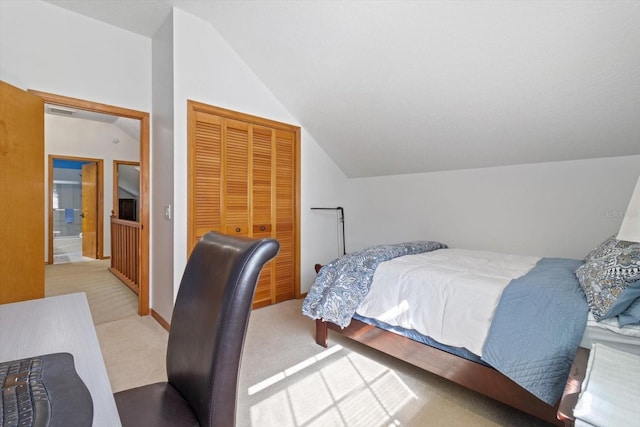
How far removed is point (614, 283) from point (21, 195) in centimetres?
364

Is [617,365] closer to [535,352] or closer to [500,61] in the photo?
[535,352]

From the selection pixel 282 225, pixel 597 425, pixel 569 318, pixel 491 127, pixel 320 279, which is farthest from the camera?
pixel 282 225

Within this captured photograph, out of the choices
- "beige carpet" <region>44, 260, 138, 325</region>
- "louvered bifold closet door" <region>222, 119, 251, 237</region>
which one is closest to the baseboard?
"beige carpet" <region>44, 260, 138, 325</region>

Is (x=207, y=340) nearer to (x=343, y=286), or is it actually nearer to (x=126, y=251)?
(x=343, y=286)

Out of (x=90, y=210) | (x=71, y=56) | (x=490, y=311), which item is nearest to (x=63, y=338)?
(x=490, y=311)

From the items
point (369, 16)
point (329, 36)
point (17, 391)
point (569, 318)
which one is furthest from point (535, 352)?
point (329, 36)

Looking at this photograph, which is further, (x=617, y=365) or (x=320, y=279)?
(x=320, y=279)

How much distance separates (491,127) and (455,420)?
2.20m

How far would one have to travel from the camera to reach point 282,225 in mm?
3518

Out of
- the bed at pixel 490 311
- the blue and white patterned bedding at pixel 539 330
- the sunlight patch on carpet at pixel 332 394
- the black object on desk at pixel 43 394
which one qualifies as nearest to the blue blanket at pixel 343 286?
the bed at pixel 490 311

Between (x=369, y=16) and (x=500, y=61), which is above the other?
(x=369, y=16)

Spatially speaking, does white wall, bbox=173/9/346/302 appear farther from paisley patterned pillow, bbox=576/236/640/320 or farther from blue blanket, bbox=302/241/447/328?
paisley patterned pillow, bbox=576/236/640/320

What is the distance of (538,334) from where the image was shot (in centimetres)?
142

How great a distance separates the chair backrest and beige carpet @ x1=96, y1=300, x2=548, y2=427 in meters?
0.93
